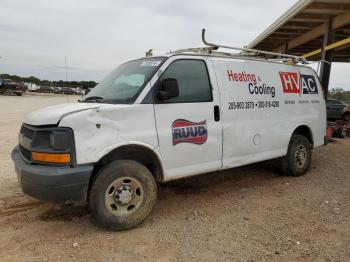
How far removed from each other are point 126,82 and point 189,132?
1092 millimetres

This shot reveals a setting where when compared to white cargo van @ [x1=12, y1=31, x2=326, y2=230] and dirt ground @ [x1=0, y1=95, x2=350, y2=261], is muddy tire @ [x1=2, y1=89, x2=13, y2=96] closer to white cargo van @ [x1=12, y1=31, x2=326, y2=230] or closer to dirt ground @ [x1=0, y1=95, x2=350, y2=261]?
dirt ground @ [x1=0, y1=95, x2=350, y2=261]

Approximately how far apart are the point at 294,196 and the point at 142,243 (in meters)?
2.79

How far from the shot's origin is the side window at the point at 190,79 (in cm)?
454

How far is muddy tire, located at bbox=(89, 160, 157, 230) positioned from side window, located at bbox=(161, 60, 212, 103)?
106cm

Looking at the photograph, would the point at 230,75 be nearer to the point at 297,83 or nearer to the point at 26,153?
the point at 297,83

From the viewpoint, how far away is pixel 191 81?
4.70 meters

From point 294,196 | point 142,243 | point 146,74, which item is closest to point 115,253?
point 142,243

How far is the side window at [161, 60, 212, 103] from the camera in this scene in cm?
454

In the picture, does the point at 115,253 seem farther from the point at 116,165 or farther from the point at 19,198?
the point at 19,198

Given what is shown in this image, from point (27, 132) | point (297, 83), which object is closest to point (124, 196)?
point (27, 132)

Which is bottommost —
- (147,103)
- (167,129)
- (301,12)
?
(167,129)

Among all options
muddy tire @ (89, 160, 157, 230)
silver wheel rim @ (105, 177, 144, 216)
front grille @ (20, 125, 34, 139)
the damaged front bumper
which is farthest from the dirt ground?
front grille @ (20, 125, 34, 139)

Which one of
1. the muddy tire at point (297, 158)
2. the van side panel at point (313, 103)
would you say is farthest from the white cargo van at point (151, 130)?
the van side panel at point (313, 103)

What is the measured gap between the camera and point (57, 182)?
3561mm
